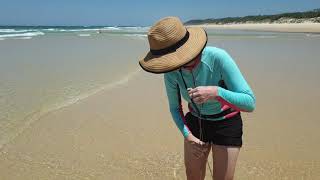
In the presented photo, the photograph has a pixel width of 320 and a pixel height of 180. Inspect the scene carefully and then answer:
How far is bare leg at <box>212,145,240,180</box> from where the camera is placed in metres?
2.63

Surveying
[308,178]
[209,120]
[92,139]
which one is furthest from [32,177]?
[308,178]

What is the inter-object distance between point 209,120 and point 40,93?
5266mm

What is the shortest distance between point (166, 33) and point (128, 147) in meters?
2.64

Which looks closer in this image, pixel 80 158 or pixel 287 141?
pixel 80 158

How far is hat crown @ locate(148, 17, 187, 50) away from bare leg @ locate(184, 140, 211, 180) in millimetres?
828

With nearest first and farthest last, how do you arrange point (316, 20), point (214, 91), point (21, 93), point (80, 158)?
1. point (214, 91)
2. point (80, 158)
3. point (21, 93)
4. point (316, 20)

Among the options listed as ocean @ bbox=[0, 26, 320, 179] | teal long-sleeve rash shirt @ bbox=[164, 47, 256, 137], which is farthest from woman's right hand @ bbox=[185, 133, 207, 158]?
ocean @ bbox=[0, 26, 320, 179]

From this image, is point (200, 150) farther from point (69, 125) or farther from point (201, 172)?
point (69, 125)

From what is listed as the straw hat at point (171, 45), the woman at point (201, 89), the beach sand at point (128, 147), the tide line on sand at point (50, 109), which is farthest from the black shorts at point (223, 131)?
the tide line on sand at point (50, 109)

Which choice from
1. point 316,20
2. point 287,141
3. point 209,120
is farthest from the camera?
point 316,20

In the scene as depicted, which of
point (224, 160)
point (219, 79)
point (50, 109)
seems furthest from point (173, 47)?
point (50, 109)

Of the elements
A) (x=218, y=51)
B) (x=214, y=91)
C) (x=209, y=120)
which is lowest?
(x=209, y=120)

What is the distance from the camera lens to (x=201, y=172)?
287 centimetres

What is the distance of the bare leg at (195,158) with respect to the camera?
2738mm
